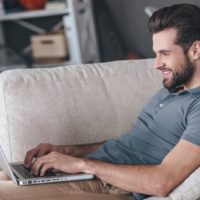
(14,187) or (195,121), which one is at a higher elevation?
(195,121)

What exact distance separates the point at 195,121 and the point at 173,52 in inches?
10.9

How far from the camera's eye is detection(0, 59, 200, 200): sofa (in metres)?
2.29

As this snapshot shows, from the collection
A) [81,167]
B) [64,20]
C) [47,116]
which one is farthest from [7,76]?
[64,20]

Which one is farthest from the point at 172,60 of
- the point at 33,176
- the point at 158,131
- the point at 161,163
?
the point at 33,176

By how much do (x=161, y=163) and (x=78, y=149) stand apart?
19.3 inches

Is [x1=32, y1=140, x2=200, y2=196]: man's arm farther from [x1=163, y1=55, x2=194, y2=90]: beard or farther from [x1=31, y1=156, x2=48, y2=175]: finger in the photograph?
[x1=163, y1=55, x2=194, y2=90]: beard

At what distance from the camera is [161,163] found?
185 centimetres

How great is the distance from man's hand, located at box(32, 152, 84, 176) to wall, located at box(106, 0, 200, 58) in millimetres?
1928

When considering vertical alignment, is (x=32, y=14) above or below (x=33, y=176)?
above

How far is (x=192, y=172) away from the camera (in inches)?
71.6

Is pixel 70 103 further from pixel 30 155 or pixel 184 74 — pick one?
pixel 184 74

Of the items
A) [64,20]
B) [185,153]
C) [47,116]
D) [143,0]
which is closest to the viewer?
[185,153]

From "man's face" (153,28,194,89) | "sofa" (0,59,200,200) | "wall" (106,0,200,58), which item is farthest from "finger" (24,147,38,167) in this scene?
"wall" (106,0,200,58)

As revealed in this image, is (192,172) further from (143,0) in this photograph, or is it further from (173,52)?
(143,0)
